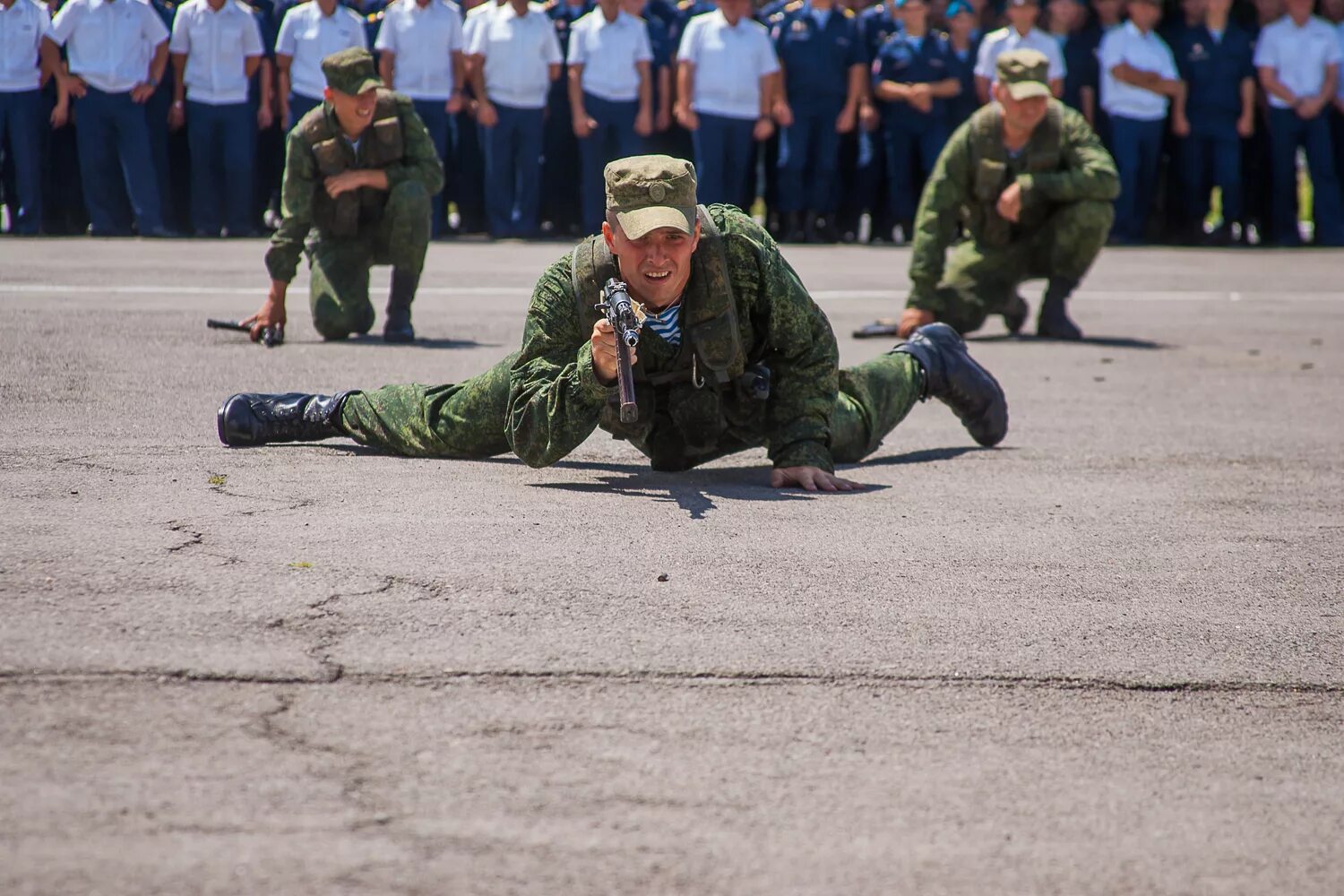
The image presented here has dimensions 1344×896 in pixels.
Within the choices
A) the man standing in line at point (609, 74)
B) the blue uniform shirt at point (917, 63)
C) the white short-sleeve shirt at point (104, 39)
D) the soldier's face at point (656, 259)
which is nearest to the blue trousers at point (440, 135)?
the man standing in line at point (609, 74)

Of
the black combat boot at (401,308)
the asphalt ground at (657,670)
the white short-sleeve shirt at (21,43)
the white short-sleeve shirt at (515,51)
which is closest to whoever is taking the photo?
the asphalt ground at (657,670)

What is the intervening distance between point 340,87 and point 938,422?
11.1ft

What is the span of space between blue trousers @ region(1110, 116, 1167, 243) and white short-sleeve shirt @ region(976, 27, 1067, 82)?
84 cm

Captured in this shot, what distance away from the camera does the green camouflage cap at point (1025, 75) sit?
32.2 ft

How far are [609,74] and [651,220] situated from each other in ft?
37.5

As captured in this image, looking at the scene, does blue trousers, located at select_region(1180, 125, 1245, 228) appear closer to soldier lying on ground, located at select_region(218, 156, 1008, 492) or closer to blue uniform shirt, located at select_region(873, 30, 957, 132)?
blue uniform shirt, located at select_region(873, 30, 957, 132)

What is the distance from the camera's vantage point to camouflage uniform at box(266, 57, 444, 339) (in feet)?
29.4

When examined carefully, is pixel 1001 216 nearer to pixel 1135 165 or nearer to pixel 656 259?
pixel 656 259

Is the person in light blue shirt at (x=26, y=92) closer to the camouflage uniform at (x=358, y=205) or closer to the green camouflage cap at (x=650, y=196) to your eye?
the camouflage uniform at (x=358, y=205)

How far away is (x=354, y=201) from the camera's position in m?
9.23

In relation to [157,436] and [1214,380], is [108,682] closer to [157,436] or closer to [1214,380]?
[157,436]

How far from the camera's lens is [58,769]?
2996 mm

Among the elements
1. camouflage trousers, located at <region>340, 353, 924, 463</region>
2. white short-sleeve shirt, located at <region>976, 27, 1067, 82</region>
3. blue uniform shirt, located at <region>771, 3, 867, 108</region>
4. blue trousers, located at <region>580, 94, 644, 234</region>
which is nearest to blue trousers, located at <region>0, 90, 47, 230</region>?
blue trousers, located at <region>580, 94, 644, 234</region>

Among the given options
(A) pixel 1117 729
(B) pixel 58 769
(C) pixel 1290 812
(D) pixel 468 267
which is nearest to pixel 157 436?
(B) pixel 58 769
